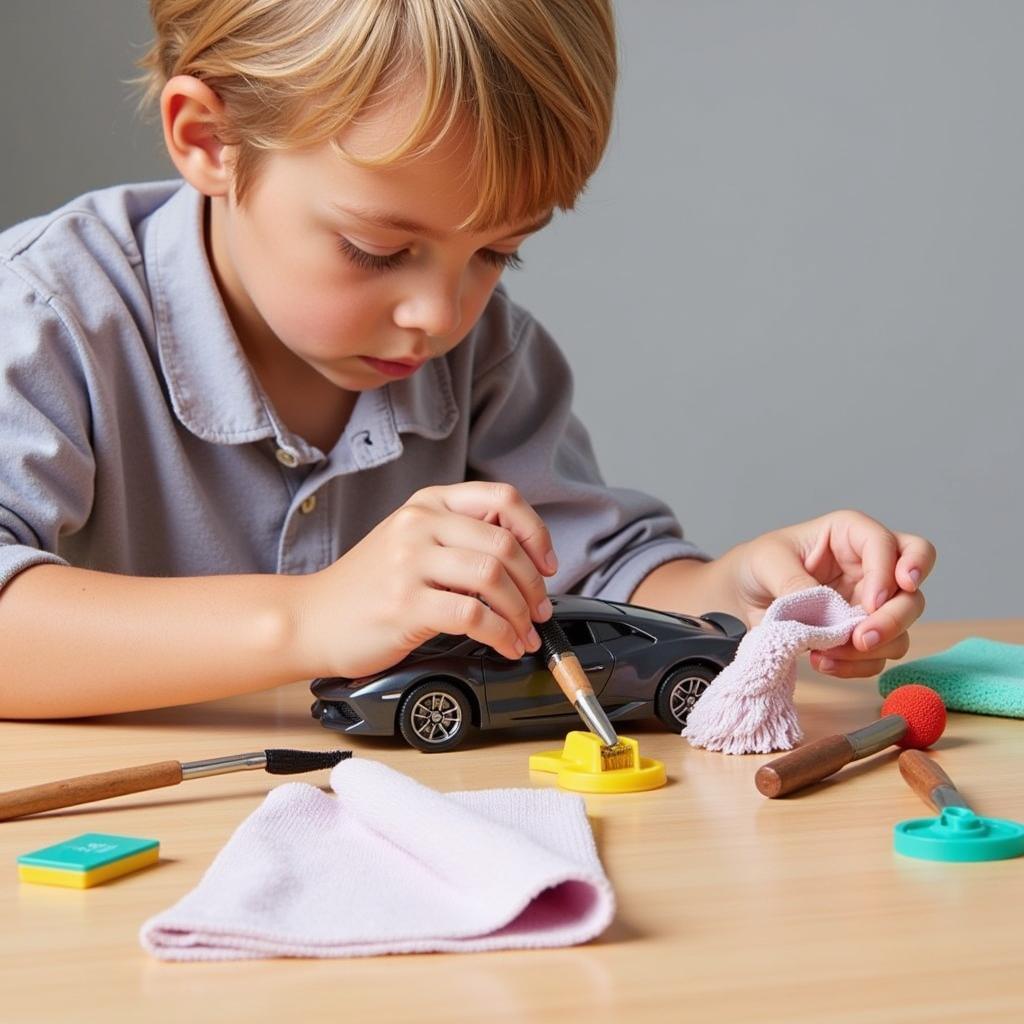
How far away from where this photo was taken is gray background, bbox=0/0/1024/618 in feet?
8.09

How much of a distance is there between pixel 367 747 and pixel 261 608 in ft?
0.37

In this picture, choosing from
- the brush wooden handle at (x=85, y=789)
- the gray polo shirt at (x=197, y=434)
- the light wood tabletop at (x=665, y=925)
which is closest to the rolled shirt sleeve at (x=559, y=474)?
the gray polo shirt at (x=197, y=434)

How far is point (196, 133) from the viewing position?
998 millimetres

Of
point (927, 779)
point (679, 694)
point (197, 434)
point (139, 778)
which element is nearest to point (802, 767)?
point (927, 779)

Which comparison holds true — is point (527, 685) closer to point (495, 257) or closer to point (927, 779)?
point (927, 779)

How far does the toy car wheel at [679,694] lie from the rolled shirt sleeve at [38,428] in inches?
14.9

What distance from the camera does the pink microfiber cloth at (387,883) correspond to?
41 cm

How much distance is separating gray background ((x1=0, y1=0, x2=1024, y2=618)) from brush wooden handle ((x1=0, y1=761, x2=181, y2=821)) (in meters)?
1.94

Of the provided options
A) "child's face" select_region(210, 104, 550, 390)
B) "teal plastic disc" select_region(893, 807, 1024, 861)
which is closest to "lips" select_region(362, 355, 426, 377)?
"child's face" select_region(210, 104, 550, 390)

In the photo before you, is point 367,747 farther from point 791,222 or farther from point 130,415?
point 791,222

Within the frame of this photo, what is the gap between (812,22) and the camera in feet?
8.04

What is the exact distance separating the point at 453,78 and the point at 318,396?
0.39 metres

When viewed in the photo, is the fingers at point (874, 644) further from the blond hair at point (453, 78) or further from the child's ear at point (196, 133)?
the child's ear at point (196, 133)

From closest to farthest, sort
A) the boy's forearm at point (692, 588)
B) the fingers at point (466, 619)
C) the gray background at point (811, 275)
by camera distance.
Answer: the fingers at point (466, 619), the boy's forearm at point (692, 588), the gray background at point (811, 275)
